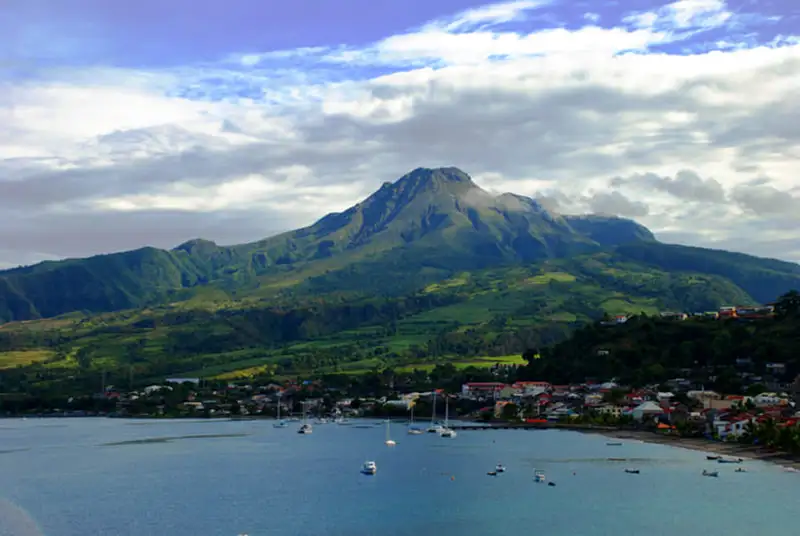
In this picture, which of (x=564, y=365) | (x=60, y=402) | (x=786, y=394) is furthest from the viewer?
(x=60, y=402)

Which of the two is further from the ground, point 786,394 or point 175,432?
point 786,394

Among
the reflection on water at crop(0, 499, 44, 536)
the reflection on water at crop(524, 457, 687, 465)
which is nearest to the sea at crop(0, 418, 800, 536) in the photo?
the reflection on water at crop(0, 499, 44, 536)

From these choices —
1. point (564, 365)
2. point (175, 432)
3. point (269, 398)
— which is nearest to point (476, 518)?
A: point (175, 432)

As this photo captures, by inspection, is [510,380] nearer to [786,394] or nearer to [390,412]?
[390,412]

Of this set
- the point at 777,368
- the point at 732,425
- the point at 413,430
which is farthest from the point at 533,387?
the point at 732,425

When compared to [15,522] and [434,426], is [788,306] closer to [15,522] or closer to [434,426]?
[434,426]

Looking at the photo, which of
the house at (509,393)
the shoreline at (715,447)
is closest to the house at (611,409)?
the shoreline at (715,447)
